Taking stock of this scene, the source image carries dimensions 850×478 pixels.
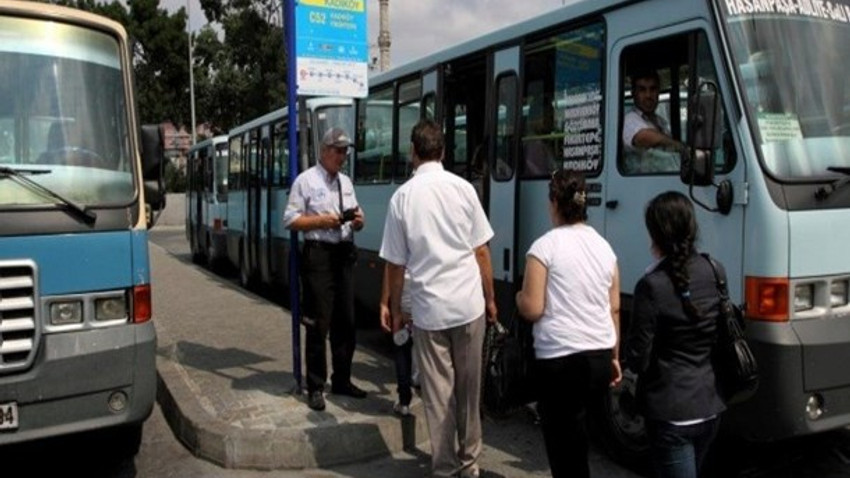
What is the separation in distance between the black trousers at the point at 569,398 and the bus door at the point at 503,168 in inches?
106

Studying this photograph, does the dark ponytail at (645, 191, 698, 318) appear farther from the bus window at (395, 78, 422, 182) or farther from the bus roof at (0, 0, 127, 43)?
the bus window at (395, 78, 422, 182)

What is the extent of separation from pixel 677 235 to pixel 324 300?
9.93ft

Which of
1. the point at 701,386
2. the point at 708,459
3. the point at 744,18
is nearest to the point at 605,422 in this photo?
the point at 708,459

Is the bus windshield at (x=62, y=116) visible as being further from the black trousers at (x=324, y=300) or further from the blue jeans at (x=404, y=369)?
the blue jeans at (x=404, y=369)

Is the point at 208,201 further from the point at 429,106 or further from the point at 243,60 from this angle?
the point at 243,60

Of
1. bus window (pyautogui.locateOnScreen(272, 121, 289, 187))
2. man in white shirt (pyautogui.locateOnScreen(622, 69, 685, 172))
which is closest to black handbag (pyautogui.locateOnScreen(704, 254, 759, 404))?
man in white shirt (pyautogui.locateOnScreen(622, 69, 685, 172))

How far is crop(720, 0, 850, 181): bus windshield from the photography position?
443 cm

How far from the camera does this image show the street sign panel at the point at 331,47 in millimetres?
6066

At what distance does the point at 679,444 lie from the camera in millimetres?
3213

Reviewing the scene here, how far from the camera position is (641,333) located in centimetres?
318

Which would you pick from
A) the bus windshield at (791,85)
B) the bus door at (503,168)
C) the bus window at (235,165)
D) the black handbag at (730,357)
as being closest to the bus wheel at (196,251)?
the bus window at (235,165)

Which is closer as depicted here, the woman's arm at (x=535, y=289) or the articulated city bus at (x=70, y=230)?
the woman's arm at (x=535, y=289)

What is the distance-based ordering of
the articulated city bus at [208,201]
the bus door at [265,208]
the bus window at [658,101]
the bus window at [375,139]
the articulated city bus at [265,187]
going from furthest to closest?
the articulated city bus at [208,201] → the bus door at [265,208] → the articulated city bus at [265,187] → the bus window at [375,139] → the bus window at [658,101]

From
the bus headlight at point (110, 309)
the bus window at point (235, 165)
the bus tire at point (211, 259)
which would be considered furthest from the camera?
the bus tire at point (211, 259)
